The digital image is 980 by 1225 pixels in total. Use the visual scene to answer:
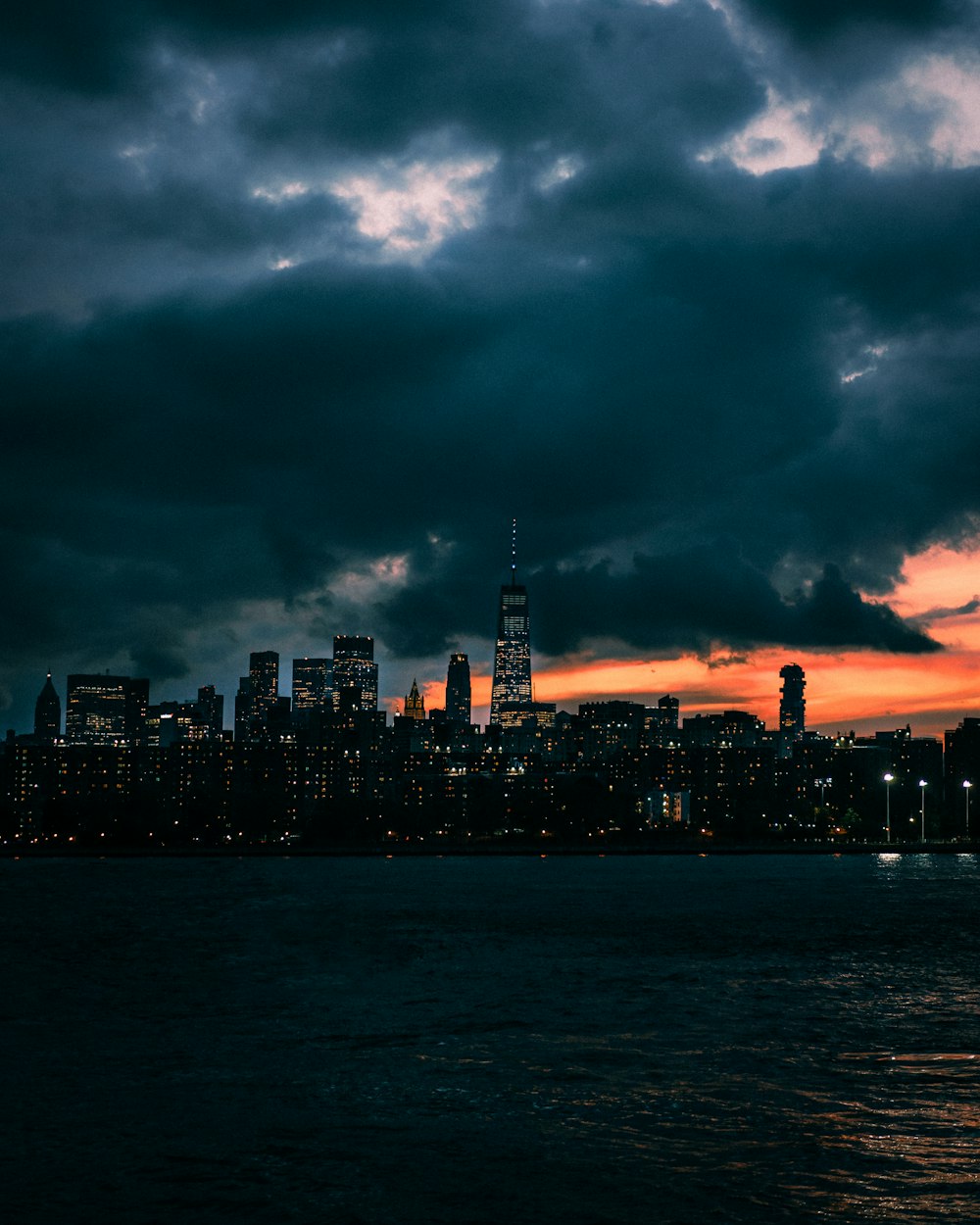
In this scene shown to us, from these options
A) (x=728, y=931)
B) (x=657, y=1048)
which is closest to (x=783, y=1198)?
(x=657, y=1048)

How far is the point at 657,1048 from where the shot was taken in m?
39.1

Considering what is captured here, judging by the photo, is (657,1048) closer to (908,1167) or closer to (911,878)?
(908,1167)

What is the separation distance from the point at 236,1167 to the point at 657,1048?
16.2 m

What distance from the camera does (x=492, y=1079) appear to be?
3459cm

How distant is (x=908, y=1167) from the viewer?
2488 centimetres

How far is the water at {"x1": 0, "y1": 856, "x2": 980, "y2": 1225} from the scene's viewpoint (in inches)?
928

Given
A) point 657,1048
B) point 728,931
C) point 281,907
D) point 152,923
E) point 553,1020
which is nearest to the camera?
point 657,1048

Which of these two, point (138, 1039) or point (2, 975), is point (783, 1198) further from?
point (2, 975)

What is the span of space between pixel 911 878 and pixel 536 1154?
147901mm

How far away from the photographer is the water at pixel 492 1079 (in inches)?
928

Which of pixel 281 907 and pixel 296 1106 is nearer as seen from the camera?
pixel 296 1106

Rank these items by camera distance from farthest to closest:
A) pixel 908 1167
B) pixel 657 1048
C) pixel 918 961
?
pixel 918 961 < pixel 657 1048 < pixel 908 1167

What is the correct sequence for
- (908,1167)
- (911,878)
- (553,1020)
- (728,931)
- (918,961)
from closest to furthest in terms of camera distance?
(908,1167), (553,1020), (918,961), (728,931), (911,878)

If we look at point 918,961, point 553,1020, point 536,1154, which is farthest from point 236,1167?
point 918,961
